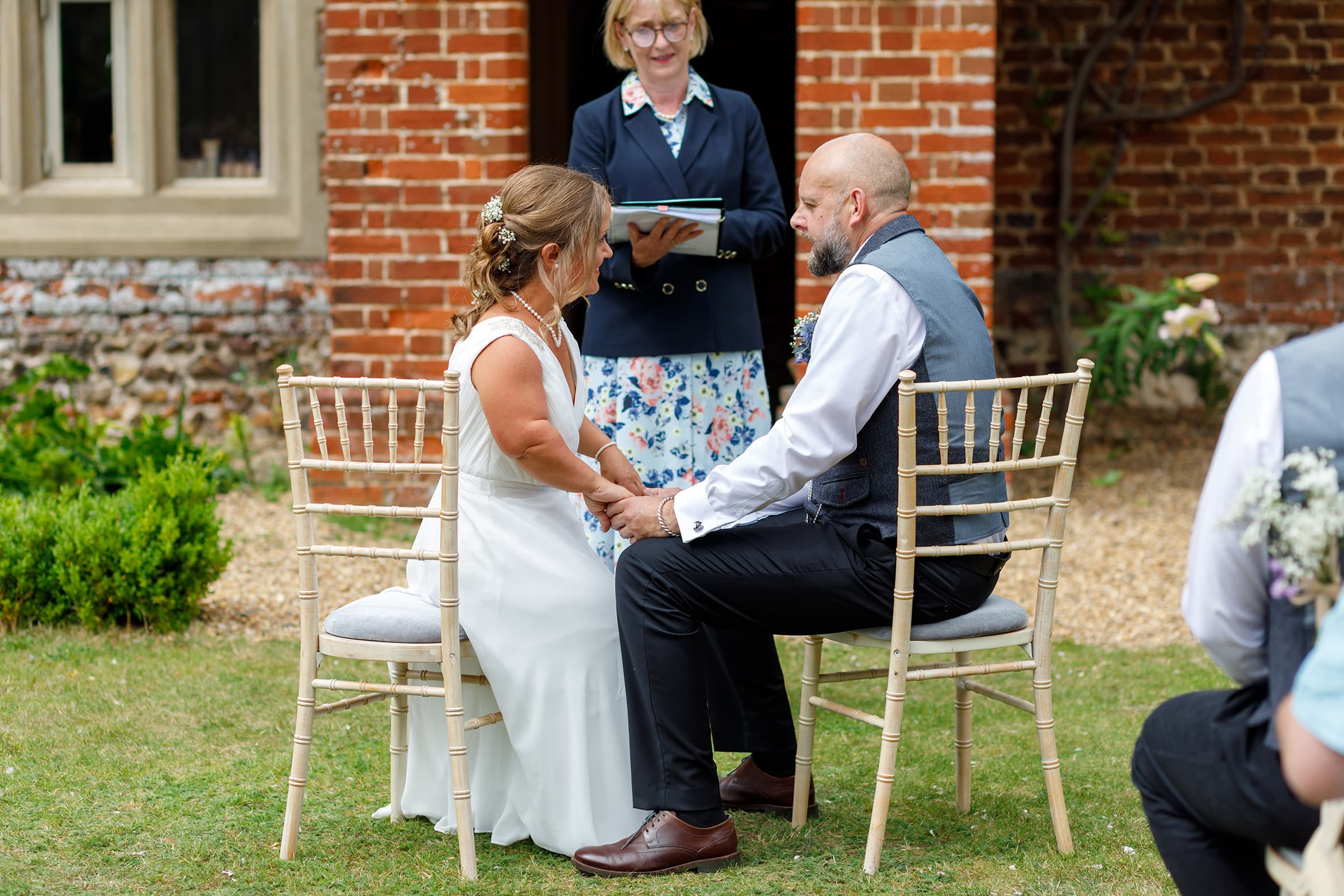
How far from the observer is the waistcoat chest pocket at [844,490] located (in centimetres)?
295

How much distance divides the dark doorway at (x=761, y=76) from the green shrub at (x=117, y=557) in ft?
12.7

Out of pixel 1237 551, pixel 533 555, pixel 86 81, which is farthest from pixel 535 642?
pixel 86 81

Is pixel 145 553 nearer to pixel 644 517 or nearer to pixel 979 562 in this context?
pixel 644 517

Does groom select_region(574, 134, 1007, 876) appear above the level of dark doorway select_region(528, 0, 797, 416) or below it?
below

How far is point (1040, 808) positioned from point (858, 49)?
346 cm

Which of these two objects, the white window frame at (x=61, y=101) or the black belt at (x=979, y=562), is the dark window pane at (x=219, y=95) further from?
Answer: the black belt at (x=979, y=562)

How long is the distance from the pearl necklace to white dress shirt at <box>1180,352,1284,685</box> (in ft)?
5.29

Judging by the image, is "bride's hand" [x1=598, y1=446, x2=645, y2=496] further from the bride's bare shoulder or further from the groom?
the bride's bare shoulder

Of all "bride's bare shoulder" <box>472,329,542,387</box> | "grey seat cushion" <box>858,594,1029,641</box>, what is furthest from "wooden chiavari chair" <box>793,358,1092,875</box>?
"bride's bare shoulder" <box>472,329,542,387</box>

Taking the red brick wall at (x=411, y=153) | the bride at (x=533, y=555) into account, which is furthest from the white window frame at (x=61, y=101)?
the bride at (x=533, y=555)

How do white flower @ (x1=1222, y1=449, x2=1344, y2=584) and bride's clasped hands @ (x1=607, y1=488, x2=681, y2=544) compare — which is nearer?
white flower @ (x1=1222, y1=449, x2=1344, y2=584)

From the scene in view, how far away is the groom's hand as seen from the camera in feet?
Answer: 9.75

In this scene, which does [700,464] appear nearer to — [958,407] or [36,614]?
[958,407]

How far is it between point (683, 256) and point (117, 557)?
7.29 ft
